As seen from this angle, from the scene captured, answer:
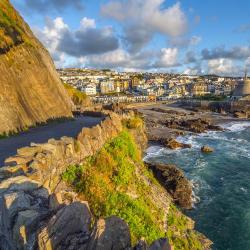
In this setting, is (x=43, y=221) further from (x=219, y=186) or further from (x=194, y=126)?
(x=194, y=126)

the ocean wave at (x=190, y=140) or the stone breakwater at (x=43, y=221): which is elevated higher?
the stone breakwater at (x=43, y=221)

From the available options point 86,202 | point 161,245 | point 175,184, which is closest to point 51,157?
point 86,202

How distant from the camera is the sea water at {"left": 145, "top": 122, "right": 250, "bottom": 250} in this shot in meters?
19.6

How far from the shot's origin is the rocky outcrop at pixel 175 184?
23031 millimetres

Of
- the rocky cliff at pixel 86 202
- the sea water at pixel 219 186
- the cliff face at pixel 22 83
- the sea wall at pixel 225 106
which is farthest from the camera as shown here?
the sea wall at pixel 225 106

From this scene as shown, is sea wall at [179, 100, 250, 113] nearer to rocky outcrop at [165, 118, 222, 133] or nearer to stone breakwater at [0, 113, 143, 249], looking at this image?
rocky outcrop at [165, 118, 222, 133]

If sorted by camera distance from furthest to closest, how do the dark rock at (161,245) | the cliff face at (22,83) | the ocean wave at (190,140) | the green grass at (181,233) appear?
the ocean wave at (190,140) < the cliff face at (22,83) < the green grass at (181,233) < the dark rock at (161,245)

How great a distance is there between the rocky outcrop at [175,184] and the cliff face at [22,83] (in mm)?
15843

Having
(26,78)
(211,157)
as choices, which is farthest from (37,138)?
(211,157)

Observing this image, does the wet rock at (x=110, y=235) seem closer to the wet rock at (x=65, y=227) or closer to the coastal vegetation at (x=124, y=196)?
the wet rock at (x=65, y=227)

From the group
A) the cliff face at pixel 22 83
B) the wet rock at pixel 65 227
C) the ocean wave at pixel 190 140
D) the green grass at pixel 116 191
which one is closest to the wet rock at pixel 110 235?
the wet rock at pixel 65 227

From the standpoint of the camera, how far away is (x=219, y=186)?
1111 inches

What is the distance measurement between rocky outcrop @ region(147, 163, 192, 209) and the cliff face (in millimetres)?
15843

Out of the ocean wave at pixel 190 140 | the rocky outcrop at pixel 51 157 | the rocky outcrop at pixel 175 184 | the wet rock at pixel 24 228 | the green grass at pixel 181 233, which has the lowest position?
the ocean wave at pixel 190 140
